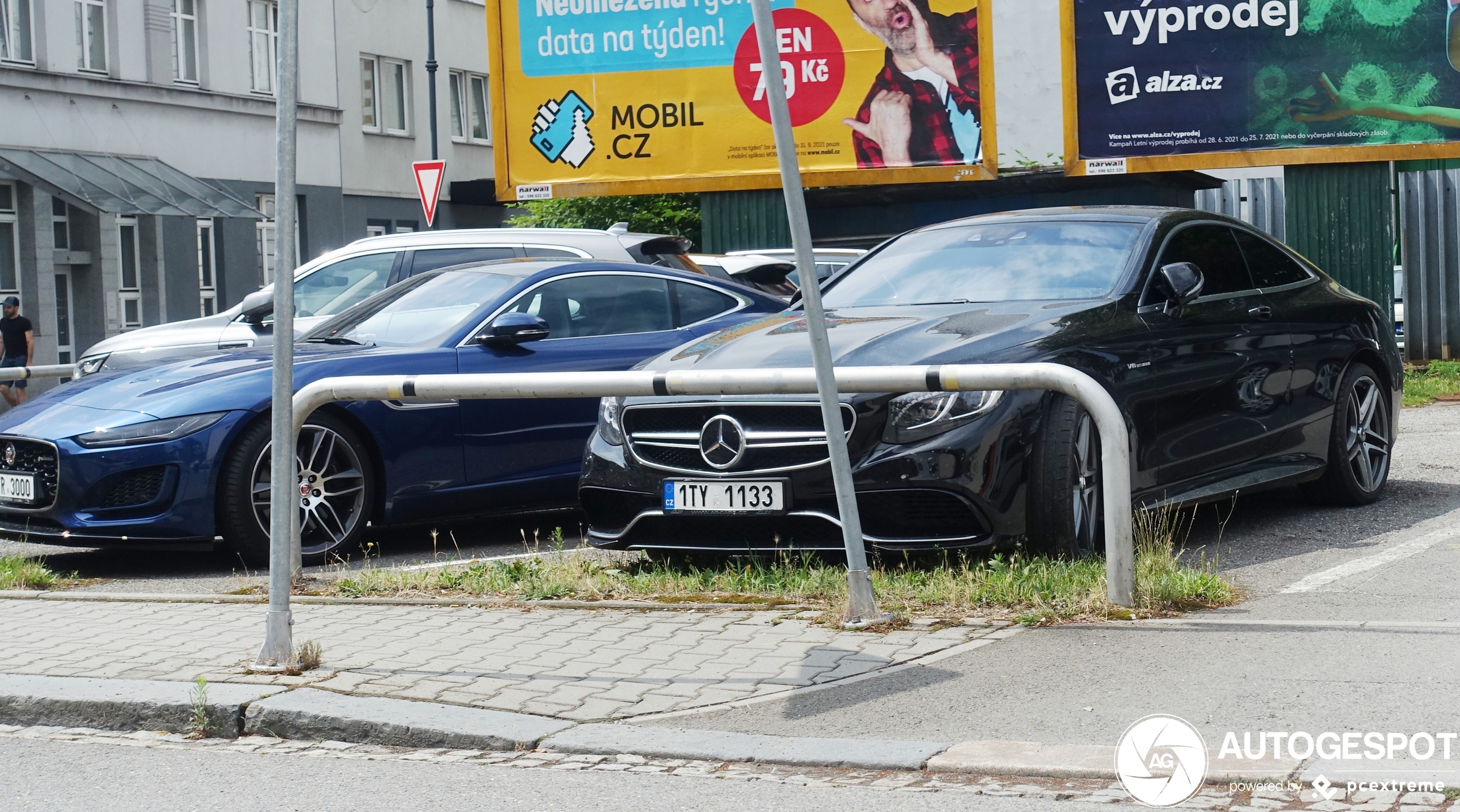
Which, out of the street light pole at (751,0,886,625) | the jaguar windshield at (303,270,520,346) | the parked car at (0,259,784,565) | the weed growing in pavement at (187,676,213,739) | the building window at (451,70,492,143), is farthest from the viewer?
the building window at (451,70,492,143)

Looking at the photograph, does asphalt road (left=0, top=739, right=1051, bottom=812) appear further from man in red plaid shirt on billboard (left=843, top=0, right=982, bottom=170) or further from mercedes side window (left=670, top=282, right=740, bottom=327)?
man in red plaid shirt on billboard (left=843, top=0, right=982, bottom=170)

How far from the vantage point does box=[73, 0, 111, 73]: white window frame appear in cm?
2938

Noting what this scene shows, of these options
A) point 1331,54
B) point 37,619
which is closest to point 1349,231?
point 1331,54

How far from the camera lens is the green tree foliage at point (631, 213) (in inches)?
991

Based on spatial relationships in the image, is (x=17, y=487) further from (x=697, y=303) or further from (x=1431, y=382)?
A: (x=1431, y=382)

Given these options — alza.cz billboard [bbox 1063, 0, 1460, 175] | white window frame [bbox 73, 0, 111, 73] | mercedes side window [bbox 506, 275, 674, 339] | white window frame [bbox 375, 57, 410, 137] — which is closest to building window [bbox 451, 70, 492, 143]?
white window frame [bbox 375, 57, 410, 137]

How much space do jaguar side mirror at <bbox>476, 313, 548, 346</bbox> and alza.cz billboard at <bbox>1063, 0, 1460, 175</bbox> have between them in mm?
10753

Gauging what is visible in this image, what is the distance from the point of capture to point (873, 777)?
4.35 m

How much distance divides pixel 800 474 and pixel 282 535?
193cm

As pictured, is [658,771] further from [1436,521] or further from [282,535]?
[1436,521]

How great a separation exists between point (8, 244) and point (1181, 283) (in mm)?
25348

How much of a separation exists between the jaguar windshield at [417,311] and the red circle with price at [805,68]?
9864mm

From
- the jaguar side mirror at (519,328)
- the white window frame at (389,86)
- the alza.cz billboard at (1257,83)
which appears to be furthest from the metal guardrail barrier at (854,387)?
the white window frame at (389,86)

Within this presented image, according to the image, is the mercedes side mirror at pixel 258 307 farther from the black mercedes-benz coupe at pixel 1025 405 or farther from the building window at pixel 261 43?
the building window at pixel 261 43
